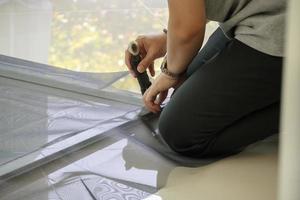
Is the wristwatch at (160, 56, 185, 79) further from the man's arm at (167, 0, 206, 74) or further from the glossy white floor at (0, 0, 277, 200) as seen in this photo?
the glossy white floor at (0, 0, 277, 200)

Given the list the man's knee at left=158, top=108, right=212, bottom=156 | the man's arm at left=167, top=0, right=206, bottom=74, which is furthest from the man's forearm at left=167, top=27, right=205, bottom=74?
the man's knee at left=158, top=108, right=212, bottom=156

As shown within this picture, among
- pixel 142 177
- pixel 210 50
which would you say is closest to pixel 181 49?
pixel 210 50

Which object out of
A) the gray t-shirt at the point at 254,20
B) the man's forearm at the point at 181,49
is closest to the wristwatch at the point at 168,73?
the man's forearm at the point at 181,49

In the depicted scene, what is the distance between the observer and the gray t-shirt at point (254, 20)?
3.35ft

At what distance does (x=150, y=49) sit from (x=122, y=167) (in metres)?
0.32

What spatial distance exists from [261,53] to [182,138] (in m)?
0.25

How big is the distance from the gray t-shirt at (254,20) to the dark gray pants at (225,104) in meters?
0.02

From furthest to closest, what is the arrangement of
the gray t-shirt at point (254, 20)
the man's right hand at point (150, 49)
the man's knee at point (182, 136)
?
the man's right hand at point (150, 49) → the man's knee at point (182, 136) → the gray t-shirt at point (254, 20)

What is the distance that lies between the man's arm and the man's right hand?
0.13m

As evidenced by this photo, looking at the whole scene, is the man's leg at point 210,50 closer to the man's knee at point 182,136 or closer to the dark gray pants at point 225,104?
the dark gray pants at point 225,104

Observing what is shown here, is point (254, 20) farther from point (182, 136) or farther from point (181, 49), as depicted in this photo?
point (182, 136)

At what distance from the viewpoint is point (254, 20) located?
106 cm

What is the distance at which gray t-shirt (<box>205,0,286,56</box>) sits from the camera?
1.02 m

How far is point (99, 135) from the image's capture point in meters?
1.28
